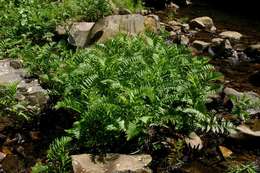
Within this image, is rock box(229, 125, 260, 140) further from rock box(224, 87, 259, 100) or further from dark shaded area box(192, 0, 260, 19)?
dark shaded area box(192, 0, 260, 19)

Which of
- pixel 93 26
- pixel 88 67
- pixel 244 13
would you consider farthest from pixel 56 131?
pixel 244 13

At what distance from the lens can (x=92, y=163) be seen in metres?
6.59

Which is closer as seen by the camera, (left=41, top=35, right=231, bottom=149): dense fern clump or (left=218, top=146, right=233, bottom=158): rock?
(left=41, top=35, right=231, bottom=149): dense fern clump

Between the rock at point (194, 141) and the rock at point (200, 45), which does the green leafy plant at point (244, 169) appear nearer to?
the rock at point (194, 141)

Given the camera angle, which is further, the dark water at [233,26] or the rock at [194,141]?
the dark water at [233,26]

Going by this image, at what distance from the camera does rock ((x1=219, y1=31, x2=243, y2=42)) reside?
1547 cm

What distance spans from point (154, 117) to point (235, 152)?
157cm

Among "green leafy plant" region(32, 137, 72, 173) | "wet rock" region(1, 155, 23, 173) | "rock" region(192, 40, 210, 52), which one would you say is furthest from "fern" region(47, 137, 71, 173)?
"rock" region(192, 40, 210, 52)

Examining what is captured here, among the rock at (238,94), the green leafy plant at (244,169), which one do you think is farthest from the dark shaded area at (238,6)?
the green leafy plant at (244,169)

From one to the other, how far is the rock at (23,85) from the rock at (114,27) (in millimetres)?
1951

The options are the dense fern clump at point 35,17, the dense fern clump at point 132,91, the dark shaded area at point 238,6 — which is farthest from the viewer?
the dark shaded area at point 238,6

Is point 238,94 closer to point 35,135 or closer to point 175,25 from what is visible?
point 35,135

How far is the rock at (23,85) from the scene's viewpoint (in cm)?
899

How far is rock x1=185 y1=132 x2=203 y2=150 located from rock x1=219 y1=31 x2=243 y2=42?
8.44 m
